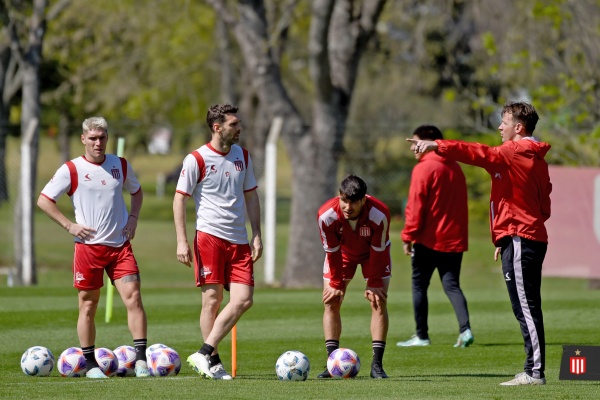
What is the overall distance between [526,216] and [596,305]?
777 cm

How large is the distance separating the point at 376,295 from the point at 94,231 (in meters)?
2.34

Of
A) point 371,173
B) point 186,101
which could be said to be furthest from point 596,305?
point 186,101

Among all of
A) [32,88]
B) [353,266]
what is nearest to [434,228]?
[353,266]

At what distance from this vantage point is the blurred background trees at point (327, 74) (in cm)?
2073

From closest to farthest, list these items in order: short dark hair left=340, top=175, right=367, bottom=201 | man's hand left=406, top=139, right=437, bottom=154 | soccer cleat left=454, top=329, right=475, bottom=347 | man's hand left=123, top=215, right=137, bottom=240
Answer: man's hand left=406, top=139, right=437, bottom=154
short dark hair left=340, top=175, right=367, bottom=201
man's hand left=123, top=215, right=137, bottom=240
soccer cleat left=454, top=329, right=475, bottom=347

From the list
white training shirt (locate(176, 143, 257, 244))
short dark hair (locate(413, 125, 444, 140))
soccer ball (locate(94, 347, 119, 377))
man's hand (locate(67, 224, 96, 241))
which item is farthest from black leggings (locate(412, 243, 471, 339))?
man's hand (locate(67, 224, 96, 241))

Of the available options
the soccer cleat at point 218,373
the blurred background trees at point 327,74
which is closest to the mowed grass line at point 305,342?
the soccer cleat at point 218,373

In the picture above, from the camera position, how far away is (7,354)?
10781 mm

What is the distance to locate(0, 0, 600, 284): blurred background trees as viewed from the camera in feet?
68.0

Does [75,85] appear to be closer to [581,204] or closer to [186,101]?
[186,101]

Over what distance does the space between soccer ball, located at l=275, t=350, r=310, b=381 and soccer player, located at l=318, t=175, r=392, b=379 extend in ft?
1.33

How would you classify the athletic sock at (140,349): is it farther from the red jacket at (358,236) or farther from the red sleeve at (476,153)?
the red sleeve at (476,153)

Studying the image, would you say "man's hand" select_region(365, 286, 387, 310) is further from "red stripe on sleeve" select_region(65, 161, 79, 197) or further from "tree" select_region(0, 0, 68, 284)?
"tree" select_region(0, 0, 68, 284)

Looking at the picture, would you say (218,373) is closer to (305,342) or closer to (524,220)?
(524,220)
